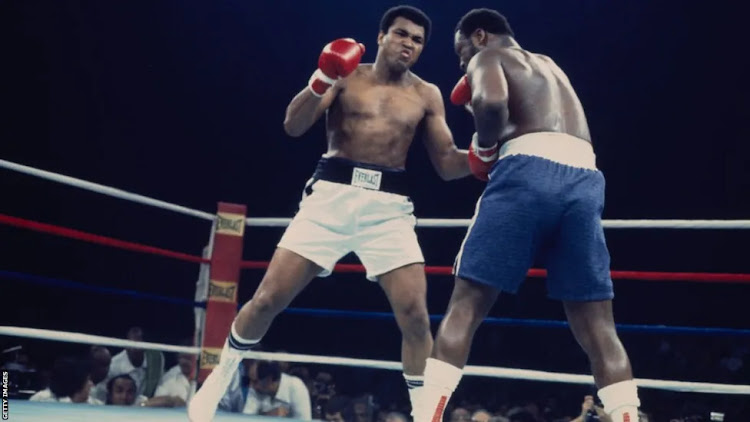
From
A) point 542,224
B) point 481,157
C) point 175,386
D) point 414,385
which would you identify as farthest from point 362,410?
point 542,224

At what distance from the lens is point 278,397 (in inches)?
171

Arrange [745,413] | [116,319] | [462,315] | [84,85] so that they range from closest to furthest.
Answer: [462,315]
[745,413]
[84,85]
[116,319]

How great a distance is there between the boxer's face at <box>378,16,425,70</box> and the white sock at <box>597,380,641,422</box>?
1.24 m

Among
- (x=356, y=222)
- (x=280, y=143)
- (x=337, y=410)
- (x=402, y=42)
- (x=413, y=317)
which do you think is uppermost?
(x=280, y=143)

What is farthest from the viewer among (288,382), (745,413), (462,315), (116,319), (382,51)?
(116,319)

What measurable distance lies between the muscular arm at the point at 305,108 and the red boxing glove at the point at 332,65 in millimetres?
36

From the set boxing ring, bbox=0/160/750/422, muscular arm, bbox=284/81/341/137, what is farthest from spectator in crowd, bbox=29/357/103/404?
muscular arm, bbox=284/81/341/137

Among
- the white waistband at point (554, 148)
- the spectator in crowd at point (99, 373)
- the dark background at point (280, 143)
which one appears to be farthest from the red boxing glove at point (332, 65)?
the dark background at point (280, 143)

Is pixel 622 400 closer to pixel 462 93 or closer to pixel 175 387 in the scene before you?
pixel 462 93

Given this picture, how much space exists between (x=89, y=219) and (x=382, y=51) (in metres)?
4.54

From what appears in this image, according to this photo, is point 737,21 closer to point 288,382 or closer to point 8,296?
point 288,382

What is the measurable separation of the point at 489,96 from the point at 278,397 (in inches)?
113

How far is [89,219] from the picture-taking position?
21.4 feet

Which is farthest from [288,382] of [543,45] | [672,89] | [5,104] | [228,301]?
[672,89]
